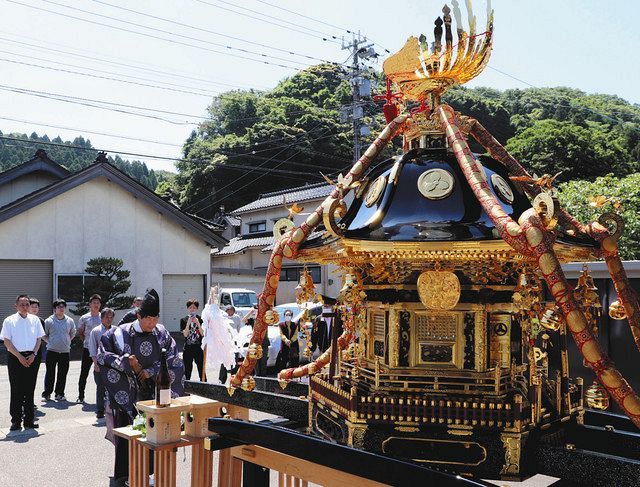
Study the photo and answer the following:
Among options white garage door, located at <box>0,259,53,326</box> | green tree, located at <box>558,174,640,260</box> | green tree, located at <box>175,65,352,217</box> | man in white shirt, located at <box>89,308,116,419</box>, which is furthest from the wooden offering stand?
green tree, located at <box>175,65,352,217</box>

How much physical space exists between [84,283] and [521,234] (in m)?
19.9

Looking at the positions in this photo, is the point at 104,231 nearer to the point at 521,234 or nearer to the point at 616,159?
the point at 521,234

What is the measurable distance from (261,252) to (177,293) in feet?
29.6

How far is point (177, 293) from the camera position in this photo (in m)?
24.0

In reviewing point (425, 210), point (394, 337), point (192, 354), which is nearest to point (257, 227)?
point (192, 354)

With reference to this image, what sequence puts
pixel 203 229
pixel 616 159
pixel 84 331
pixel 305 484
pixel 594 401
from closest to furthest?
pixel 594 401
pixel 305 484
pixel 84 331
pixel 203 229
pixel 616 159

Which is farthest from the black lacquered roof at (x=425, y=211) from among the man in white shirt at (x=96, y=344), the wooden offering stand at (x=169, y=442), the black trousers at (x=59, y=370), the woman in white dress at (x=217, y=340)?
the black trousers at (x=59, y=370)

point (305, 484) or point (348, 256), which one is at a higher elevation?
point (348, 256)

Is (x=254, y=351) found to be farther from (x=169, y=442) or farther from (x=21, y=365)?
(x=21, y=365)

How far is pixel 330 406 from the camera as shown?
461 centimetres

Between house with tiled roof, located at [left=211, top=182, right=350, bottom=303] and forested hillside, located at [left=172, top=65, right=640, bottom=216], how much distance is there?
9.05 ft

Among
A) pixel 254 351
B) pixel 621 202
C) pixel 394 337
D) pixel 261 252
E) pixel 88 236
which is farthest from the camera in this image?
pixel 261 252

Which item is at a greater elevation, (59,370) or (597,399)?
(597,399)

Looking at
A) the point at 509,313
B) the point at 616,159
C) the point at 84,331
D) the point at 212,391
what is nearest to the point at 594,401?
the point at 509,313
